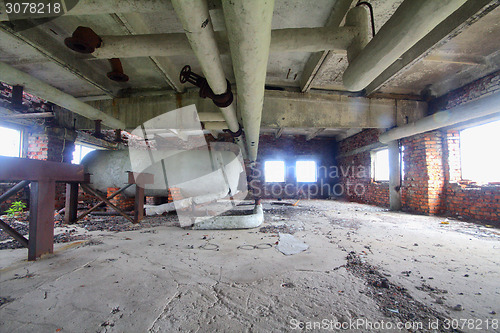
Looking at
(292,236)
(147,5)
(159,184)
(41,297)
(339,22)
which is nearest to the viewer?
(41,297)

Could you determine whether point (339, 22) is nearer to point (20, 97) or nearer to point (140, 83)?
point (140, 83)

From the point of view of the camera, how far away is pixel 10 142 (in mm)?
4949

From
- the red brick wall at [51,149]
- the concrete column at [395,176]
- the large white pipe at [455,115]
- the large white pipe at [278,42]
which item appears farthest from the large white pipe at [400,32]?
the red brick wall at [51,149]

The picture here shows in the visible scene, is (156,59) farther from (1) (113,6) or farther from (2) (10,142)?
(2) (10,142)

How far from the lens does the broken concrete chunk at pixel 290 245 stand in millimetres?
2256

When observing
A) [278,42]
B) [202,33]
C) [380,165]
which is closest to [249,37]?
[202,33]

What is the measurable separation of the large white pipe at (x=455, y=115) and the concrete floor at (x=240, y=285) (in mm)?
1957

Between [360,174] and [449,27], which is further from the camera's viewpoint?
[360,174]

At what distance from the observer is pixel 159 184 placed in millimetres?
5156

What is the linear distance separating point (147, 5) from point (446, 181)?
6.15 metres

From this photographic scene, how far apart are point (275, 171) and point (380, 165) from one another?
4.17m

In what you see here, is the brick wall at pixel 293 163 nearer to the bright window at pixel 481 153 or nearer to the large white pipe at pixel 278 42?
the bright window at pixel 481 153

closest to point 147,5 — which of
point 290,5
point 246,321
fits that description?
point 290,5

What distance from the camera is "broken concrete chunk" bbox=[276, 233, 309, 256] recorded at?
7.40 ft
